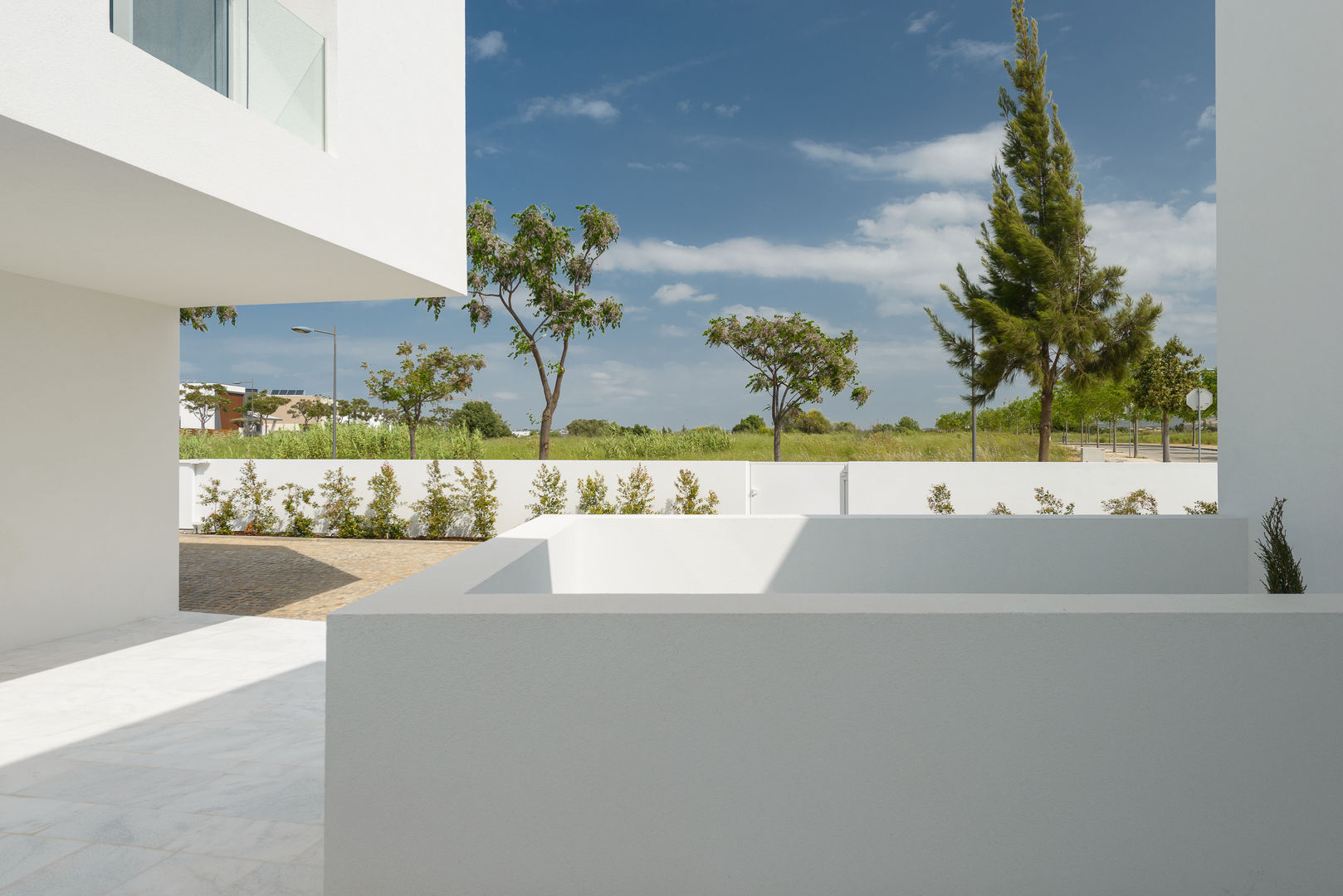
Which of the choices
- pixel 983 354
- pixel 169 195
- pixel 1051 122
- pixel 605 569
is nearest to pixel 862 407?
pixel 983 354

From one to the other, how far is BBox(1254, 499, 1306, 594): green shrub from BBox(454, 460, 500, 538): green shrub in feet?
33.9

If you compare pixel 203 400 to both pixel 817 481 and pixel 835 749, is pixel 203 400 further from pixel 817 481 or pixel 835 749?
pixel 835 749

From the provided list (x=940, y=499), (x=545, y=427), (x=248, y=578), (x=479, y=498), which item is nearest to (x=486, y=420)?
(x=545, y=427)

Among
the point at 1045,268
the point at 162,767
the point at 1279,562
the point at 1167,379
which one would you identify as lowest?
the point at 162,767

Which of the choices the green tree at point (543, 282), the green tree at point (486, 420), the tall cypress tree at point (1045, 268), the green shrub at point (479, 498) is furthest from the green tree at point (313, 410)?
the tall cypress tree at point (1045, 268)

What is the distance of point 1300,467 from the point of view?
Answer: 448 cm

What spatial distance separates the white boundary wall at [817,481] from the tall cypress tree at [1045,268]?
7.92 meters

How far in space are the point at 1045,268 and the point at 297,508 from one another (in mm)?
17309

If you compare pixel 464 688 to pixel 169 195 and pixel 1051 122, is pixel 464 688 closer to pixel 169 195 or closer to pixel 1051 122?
pixel 169 195

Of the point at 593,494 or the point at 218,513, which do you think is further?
the point at 218,513

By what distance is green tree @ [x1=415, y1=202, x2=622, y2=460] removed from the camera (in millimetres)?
17609

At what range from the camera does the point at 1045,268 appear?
1864 centimetres

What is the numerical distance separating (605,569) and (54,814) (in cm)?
290

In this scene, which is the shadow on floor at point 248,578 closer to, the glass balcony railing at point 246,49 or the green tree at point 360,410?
the glass balcony railing at point 246,49
